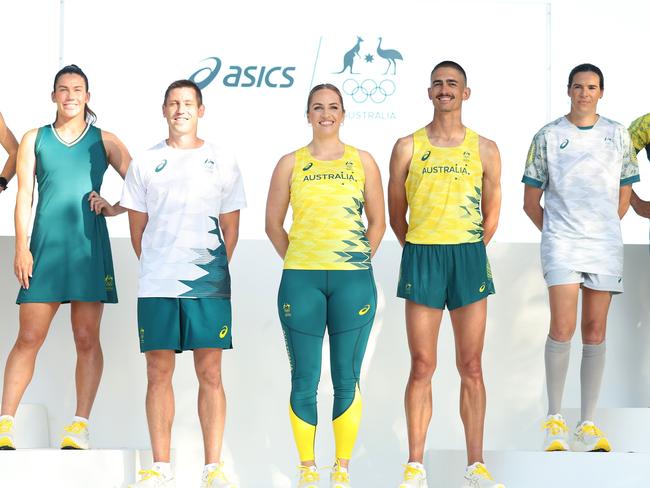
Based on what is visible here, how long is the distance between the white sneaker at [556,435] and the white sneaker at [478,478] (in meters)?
0.30

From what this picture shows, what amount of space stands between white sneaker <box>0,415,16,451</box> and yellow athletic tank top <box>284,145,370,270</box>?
1.15m

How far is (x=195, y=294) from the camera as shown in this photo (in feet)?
13.1

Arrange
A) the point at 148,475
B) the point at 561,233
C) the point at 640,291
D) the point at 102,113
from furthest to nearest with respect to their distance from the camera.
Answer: the point at 102,113, the point at 640,291, the point at 561,233, the point at 148,475

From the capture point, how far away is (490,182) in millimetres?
4168

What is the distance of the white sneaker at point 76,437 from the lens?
4.23 m

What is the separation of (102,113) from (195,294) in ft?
9.46

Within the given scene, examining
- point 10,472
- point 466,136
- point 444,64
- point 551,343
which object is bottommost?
point 10,472

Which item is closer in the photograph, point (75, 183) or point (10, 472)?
point (10, 472)

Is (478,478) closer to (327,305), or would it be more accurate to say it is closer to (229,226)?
(327,305)

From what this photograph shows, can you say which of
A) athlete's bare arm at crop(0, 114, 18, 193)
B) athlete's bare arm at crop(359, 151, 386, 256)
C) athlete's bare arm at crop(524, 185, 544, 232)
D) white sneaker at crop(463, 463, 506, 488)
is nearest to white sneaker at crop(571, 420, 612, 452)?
white sneaker at crop(463, 463, 506, 488)

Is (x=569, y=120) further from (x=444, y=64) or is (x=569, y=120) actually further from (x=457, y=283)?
(x=457, y=283)

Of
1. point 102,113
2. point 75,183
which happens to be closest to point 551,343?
point 75,183

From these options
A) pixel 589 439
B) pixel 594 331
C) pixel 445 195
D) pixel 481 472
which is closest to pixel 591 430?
pixel 589 439

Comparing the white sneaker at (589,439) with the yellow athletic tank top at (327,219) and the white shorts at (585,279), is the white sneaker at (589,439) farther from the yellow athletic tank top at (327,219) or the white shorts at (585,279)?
the yellow athletic tank top at (327,219)
